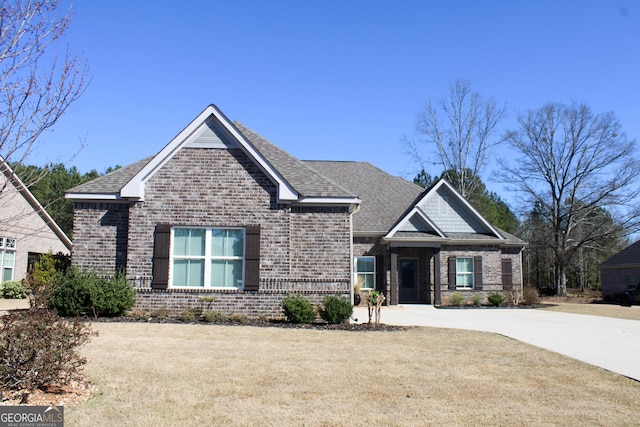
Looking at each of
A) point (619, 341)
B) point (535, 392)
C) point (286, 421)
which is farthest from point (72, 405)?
point (619, 341)

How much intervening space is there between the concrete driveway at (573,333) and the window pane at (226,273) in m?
4.02

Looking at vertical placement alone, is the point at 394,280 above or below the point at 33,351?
above

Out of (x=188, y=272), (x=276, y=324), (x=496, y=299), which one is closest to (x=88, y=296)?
(x=188, y=272)

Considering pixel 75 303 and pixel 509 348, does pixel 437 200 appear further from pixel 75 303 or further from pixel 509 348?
pixel 75 303

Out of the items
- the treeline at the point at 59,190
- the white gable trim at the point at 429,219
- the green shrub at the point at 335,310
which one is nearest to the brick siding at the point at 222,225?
the green shrub at the point at 335,310

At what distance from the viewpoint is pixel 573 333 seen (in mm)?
14406

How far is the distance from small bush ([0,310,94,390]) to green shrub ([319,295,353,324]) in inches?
327

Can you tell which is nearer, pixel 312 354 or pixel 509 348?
pixel 312 354

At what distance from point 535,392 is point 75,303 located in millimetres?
11450

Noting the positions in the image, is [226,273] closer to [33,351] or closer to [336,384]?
[336,384]

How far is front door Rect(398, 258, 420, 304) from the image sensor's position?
26.0m

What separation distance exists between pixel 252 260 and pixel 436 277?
11.8 m

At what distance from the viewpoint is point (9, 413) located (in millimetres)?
5723

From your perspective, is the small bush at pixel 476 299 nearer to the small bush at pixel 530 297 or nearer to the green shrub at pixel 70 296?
the small bush at pixel 530 297
